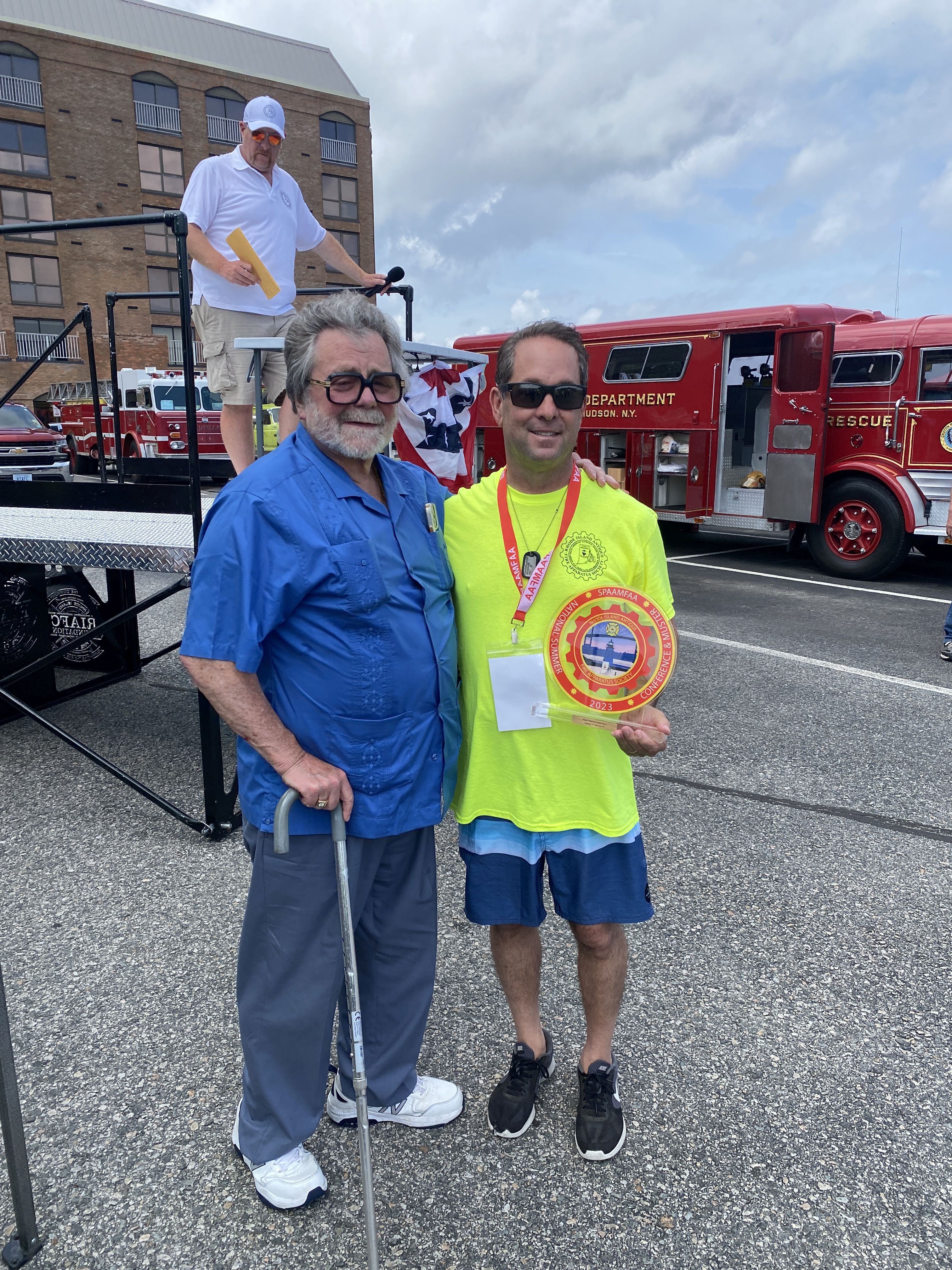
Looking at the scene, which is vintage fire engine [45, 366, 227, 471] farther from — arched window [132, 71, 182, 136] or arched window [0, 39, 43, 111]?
arched window [132, 71, 182, 136]

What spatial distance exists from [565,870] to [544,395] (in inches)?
43.2

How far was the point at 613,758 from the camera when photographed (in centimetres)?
208

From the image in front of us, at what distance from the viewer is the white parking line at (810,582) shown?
8961 mm

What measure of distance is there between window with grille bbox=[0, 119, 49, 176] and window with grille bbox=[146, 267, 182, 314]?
16.4ft

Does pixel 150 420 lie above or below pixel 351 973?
above

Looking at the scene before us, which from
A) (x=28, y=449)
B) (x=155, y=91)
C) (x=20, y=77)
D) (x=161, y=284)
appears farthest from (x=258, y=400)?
(x=161, y=284)

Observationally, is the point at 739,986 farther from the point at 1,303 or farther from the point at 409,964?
the point at 1,303

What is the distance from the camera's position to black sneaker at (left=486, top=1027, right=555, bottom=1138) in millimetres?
2197

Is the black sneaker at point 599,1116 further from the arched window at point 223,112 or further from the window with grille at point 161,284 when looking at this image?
the arched window at point 223,112

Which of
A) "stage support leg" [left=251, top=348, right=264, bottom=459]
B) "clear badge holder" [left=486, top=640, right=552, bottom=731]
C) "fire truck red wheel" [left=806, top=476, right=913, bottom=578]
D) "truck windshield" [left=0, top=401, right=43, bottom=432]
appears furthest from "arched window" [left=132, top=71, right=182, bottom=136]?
"clear badge holder" [left=486, top=640, right=552, bottom=731]

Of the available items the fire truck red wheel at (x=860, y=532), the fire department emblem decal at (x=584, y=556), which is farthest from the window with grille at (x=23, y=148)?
the fire department emblem decal at (x=584, y=556)

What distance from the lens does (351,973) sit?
Result: 185 cm

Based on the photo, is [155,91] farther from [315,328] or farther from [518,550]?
[518,550]

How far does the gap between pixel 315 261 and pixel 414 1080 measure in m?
41.9
